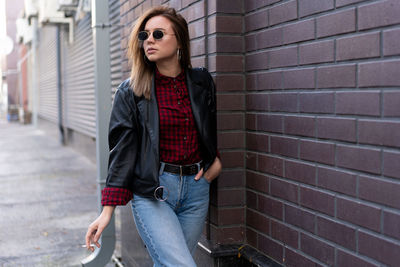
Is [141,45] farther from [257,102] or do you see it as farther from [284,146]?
[284,146]

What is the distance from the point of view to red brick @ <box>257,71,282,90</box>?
2826 millimetres

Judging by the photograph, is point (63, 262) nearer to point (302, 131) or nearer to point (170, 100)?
point (170, 100)

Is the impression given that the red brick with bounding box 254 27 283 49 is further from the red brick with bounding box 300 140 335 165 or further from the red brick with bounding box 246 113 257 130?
the red brick with bounding box 300 140 335 165

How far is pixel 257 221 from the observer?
10.3 feet

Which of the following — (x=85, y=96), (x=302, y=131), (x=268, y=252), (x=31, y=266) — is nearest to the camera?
(x=302, y=131)

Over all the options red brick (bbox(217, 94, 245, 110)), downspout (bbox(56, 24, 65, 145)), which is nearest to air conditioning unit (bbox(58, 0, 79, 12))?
downspout (bbox(56, 24, 65, 145))

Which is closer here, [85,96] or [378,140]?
[378,140]

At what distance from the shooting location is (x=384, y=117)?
205cm

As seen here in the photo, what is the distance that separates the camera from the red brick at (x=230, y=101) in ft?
10.3

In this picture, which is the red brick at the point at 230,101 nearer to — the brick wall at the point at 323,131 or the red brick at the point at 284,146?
the brick wall at the point at 323,131

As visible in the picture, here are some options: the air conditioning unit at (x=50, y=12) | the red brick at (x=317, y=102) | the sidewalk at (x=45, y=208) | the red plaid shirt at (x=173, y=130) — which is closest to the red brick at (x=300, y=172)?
the red brick at (x=317, y=102)

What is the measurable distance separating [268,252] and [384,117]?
50.7 inches

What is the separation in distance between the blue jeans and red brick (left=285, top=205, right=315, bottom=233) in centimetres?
45

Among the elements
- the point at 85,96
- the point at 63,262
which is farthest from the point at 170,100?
the point at 85,96
